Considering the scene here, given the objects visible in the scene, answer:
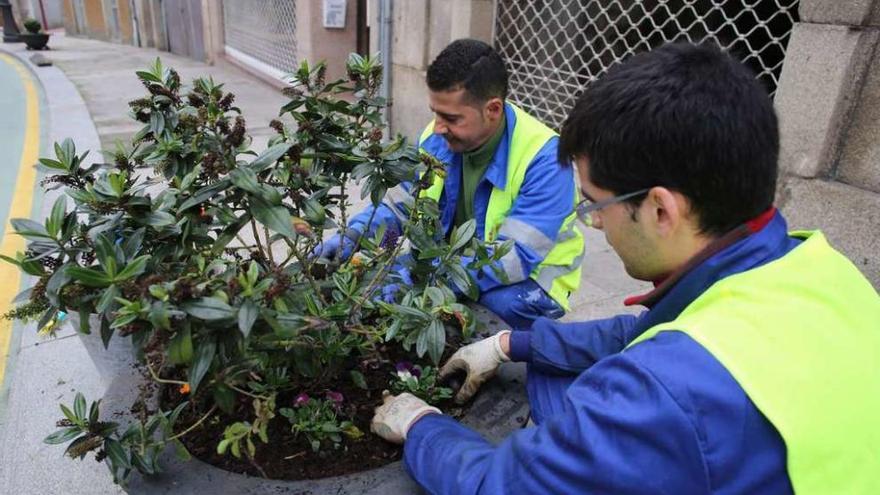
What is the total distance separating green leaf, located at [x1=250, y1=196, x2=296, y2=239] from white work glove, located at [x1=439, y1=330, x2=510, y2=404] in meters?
0.58

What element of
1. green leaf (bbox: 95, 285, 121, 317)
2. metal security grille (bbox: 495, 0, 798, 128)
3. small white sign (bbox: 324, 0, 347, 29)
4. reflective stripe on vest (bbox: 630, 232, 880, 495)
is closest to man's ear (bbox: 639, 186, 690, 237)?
reflective stripe on vest (bbox: 630, 232, 880, 495)

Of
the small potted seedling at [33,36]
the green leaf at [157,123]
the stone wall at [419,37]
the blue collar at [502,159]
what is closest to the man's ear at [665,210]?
the green leaf at [157,123]

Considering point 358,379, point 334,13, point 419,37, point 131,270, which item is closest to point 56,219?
point 131,270

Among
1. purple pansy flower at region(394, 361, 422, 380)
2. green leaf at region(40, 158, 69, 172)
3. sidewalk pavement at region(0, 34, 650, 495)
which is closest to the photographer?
green leaf at region(40, 158, 69, 172)

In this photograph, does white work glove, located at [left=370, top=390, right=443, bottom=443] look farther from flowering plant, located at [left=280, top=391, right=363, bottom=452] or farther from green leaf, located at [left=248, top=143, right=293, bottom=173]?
green leaf, located at [left=248, top=143, right=293, bottom=173]

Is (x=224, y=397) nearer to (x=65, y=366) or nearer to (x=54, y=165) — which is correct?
(x=54, y=165)

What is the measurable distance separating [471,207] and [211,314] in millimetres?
1487

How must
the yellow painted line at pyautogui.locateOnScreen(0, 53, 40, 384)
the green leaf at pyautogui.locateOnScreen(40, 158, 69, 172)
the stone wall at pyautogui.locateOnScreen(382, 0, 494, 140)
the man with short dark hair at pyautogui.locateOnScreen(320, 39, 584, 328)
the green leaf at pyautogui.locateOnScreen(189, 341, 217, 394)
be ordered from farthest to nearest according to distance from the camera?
1. the stone wall at pyautogui.locateOnScreen(382, 0, 494, 140)
2. the yellow painted line at pyautogui.locateOnScreen(0, 53, 40, 384)
3. the man with short dark hair at pyautogui.locateOnScreen(320, 39, 584, 328)
4. the green leaf at pyautogui.locateOnScreen(40, 158, 69, 172)
5. the green leaf at pyautogui.locateOnScreen(189, 341, 217, 394)

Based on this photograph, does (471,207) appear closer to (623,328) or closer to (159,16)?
(623,328)

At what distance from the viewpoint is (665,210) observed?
1015 mm

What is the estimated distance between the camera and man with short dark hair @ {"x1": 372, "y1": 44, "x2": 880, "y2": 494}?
0.83m

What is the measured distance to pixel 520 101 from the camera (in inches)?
198

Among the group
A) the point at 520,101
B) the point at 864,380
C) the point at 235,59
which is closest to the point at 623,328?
the point at 864,380

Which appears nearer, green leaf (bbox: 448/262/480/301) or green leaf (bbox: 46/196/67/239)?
green leaf (bbox: 46/196/67/239)
